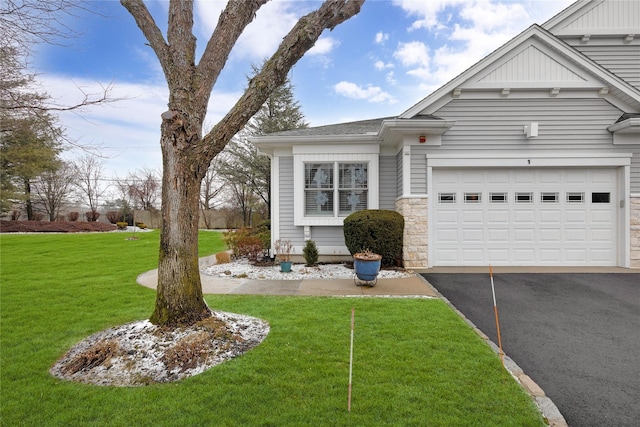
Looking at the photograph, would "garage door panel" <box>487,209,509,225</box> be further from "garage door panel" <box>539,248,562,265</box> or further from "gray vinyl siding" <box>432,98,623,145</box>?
"gray vinyl siding" <box>432,98,623,145</box>

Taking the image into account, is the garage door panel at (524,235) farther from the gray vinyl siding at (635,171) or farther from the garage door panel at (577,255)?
the gray vinyl siding at (635,171)

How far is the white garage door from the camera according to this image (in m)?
7.74

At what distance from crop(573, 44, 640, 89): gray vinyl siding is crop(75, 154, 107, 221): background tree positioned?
34.1 metres

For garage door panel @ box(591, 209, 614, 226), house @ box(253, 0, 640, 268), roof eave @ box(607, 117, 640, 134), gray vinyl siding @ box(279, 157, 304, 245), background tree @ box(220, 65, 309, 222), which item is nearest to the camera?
roof eave @ box(607, 117, 640, 134)

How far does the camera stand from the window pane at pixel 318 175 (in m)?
8.57

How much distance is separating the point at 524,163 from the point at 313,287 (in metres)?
6.13

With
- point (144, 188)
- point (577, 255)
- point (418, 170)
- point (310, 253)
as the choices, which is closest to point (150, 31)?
point (310, 253)

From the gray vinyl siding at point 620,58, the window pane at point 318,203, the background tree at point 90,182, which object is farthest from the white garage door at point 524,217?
the background tree at point 90,182

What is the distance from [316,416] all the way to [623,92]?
9.88m

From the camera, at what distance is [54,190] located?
24.8 m

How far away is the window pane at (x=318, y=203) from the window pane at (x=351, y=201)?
0.31m

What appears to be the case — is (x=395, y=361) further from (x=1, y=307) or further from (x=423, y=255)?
(x=1, y=307)

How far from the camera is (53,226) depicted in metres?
19.9

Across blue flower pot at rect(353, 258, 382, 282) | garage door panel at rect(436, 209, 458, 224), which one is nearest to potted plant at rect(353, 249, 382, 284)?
blue flower pot at rect(353, 258, 382, 282)
